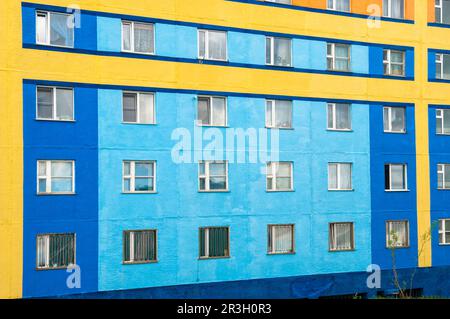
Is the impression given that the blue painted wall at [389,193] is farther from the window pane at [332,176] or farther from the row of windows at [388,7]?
the row of windows at [388,7]

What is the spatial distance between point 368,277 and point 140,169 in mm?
12312

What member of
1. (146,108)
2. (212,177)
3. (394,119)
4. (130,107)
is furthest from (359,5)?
(130,107)

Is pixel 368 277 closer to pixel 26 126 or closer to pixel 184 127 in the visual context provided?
pixel 184 127

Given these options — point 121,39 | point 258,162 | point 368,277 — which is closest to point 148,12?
point 121,39

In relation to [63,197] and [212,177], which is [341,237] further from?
[63,197]

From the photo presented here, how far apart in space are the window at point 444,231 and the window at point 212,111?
1293 centimetres

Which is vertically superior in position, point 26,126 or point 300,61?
point 300,61

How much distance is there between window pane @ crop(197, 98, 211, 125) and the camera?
84.5 ft

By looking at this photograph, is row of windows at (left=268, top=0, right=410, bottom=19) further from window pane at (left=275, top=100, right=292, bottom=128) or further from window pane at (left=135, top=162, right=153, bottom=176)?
window pane at (left=135, top=162, right=153, bottom=176)

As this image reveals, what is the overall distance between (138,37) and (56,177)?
675 centimetres

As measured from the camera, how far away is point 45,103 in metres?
23.0

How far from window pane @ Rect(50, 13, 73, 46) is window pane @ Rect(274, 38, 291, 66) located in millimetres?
9322

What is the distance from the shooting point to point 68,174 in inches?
→ 915

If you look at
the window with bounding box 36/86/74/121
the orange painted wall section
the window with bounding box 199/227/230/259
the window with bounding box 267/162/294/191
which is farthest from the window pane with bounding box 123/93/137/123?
the orange painted wall section
